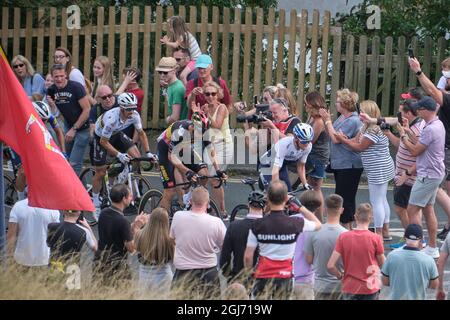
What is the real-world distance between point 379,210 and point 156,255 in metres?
3.98

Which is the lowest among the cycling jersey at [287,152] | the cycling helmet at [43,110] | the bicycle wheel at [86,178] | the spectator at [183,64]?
the bicycle wheel at [86,178]

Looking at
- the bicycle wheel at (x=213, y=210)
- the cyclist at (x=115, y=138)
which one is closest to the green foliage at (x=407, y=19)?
the cyclist at (x=115, y=138)

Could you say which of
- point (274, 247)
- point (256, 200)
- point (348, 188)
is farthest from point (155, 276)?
point (348, 188)

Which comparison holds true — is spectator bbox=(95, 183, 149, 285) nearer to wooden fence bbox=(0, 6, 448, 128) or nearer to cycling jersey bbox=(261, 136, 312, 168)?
cycling jersey bbox=(261, 136, 312, 168)

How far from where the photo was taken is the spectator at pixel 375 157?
14016mm

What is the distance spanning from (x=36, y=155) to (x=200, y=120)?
410 centimetres

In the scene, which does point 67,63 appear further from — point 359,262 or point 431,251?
point 359,262

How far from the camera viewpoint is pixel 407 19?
20812mm

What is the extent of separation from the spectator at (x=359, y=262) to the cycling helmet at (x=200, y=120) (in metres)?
4.32

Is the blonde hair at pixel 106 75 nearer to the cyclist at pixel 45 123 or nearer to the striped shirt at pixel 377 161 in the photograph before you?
the cyclist at pixel 45 123

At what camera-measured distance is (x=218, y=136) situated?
15094 mm

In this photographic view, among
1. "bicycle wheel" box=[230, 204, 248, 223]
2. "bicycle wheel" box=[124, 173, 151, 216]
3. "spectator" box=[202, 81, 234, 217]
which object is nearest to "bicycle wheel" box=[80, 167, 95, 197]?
"bicycle wheel" box=[124, 173, 151, 216]

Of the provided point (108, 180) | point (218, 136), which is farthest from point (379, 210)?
point (108, 180)
